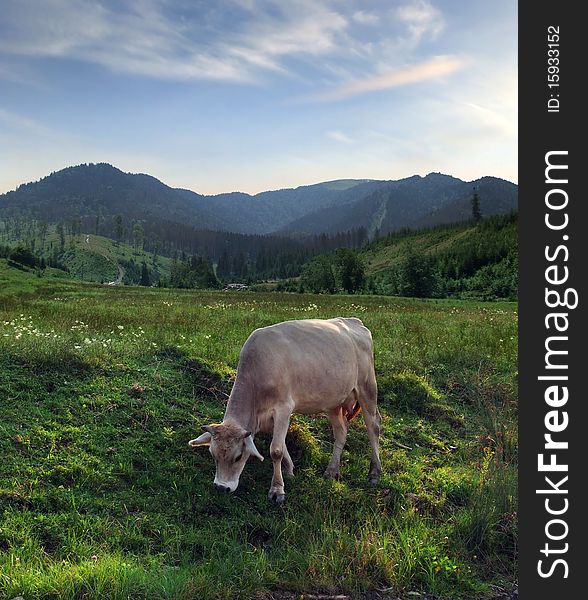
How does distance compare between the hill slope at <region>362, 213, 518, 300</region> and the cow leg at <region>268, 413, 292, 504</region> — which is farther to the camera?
the hill slope at <region>362, 213, 518, 300</region>

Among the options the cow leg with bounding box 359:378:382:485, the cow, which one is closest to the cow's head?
the cow

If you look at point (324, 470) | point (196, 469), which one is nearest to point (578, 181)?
point (324, 470)

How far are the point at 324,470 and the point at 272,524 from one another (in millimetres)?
2086

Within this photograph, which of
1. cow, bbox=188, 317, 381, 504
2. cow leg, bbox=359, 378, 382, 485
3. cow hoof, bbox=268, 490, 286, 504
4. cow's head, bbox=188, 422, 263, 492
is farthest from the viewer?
cow leg, bbox=359, 378, 382, 485

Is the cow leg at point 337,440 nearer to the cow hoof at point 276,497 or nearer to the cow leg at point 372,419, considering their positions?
the cow leg at point 372,419

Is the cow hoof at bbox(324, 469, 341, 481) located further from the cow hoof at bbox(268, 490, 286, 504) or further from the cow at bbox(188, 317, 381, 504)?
the cow hoof at bbox(268, 490, 286, 504)

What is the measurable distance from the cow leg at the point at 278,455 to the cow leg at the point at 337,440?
124cm

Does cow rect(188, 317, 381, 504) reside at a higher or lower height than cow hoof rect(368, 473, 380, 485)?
higher

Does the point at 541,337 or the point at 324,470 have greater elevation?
the point at 541,337

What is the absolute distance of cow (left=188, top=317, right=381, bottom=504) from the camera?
6918mm

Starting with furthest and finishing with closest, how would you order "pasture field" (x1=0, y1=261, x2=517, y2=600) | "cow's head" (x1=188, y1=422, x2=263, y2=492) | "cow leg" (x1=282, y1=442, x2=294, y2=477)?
1. "cow leg" (x1=282, y1=442, x2=294, y2=477)
2. "cow's head" (x1=188, y1=422, x2=263, y2=492)
3. "pasture field" (x1=0, y1=261, x2=517, y2=600)

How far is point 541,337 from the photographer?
483 cm

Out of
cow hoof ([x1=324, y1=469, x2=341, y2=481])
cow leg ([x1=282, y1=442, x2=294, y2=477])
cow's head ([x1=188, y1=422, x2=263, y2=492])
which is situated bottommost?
cow hoof ([x1=324, y1=469, x2=341, y2=481])

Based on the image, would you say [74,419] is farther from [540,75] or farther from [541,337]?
[540,75]
